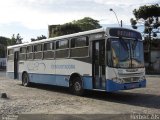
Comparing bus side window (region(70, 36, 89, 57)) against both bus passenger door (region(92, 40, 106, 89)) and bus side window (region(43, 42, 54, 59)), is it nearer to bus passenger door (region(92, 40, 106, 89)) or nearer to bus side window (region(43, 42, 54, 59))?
bus passenger door (region(92, 40, 106, 89))

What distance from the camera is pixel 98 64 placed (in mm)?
15188

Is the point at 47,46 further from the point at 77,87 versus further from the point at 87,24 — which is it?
the point at 87,24

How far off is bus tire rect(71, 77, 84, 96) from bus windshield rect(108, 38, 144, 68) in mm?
2462

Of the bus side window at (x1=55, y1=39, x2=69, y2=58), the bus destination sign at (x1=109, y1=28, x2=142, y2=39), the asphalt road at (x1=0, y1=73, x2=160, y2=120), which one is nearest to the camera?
the asphalt road at (x1=0, y1=73, x2=160, y2=120)

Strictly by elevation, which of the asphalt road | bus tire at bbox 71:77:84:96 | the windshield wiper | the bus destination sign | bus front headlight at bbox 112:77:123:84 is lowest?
the asphalt road

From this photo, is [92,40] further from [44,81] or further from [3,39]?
[3,39]

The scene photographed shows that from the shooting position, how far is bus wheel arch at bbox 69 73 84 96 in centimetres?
1634

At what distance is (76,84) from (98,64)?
2.02 meters

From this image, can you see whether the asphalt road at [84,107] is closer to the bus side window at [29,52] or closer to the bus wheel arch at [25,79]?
the bus side window at [29,52]

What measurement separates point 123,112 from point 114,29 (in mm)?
4409

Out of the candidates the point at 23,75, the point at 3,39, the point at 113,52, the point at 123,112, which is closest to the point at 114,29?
the point at 113,52

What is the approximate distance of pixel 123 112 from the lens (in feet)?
37.9

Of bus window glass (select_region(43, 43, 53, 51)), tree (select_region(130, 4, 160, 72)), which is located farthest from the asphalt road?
tree (select_region(130, 4, 160, 72))

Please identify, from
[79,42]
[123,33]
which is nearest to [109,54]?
[123,33]
